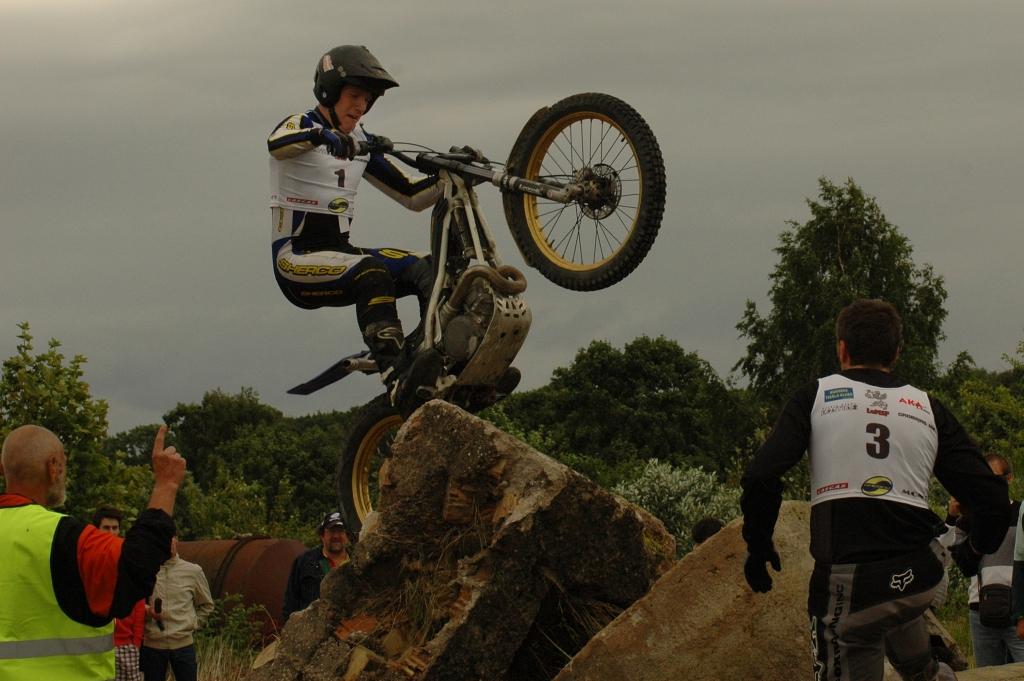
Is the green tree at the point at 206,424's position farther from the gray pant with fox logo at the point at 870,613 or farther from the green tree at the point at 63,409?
the gray pant with fox logo at the point at 870,613

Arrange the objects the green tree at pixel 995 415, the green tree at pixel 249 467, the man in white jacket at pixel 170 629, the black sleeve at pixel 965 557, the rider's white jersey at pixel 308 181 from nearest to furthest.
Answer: the black sleeve at pixel 965 557, the rider's white jersey at pixel 308 181, the man in white jacket at pixel 170 629, the green tree at pixel 249 467, the green tree at pixel 995 415

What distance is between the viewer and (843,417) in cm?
525

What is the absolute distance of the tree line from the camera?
16.4 metres

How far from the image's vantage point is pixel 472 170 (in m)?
9.36

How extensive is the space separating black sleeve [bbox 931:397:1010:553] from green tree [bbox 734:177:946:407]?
38492 mm

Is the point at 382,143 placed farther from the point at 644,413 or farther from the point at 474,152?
the point at 644,413

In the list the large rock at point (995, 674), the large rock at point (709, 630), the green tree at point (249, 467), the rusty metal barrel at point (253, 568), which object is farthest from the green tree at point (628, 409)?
the large rock at point (709, 630)

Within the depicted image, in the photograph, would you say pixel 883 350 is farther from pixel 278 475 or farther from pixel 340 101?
pixel 278 475

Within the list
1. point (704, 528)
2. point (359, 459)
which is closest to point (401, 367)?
point (359, 459)

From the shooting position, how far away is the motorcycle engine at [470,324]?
877 centimetres

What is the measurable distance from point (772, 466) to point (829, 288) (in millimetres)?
40622

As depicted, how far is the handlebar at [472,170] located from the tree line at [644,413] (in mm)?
7952

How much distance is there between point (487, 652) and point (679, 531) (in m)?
13.2

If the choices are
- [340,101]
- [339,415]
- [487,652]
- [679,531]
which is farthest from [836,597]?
[339,415]
